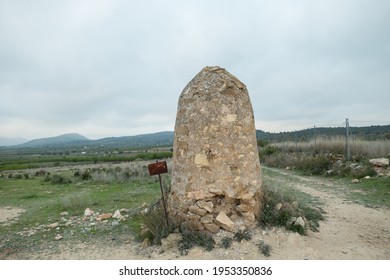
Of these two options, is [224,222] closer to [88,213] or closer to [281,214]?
[281,214]

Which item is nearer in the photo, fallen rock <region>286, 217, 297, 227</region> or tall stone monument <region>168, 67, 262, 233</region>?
tall stone monument <region>168, 67, 262, 233</region>

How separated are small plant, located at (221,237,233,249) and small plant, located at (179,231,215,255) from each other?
154 mm

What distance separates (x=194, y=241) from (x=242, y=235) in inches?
30.3

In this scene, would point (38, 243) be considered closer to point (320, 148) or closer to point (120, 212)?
point (120, 212)

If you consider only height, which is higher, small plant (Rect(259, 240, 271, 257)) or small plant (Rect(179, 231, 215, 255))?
small plant (Rect(179, 231, 215, 255))

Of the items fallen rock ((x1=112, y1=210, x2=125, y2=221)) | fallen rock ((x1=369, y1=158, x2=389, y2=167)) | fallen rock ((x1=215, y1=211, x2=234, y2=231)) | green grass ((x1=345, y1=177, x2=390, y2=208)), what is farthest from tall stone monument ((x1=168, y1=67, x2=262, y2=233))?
fallen rock ((x1=369, y1=158, x2=389, y2=167))

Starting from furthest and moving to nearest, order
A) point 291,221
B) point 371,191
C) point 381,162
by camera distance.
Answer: point 381,162
point 371,191
point 291,221

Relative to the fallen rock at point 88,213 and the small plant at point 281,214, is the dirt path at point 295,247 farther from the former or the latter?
the fallen rock at point 88,213

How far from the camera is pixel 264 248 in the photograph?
4.11 m

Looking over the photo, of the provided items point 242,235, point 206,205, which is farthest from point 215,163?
point 242,235

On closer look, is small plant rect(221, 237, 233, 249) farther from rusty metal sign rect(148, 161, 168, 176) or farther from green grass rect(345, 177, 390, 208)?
green grass rect(345, 177, 390, 208)

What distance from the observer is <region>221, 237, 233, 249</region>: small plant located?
13.5 feet

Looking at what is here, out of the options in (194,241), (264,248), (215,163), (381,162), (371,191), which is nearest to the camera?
(264,248)

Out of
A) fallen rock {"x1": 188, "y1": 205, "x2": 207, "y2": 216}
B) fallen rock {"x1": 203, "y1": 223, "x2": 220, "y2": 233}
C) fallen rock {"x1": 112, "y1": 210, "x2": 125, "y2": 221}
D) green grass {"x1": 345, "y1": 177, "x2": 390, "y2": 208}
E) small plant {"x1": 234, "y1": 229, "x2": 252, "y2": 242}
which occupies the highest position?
fallen rock {"x1": 188, "y1": 205, "x2": 207, "y2": 216}
